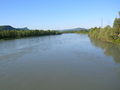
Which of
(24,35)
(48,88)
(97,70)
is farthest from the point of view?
(24,35)

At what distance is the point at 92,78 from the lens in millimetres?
9406

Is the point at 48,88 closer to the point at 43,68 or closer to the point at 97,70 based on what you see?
the point at 43,68

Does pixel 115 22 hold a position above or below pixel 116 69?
above

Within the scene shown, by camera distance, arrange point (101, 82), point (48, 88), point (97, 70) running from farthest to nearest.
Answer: point (97, 70) → point (101, 82) → point (48, 88)

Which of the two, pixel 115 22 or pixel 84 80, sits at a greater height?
pixel 115 22

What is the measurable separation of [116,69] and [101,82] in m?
3.38

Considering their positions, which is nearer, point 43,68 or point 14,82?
point 14,82

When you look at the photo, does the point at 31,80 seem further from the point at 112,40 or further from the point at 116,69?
the point at 112,40

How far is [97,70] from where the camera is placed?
1109cm

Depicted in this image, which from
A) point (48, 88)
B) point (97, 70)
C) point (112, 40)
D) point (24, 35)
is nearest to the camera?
point (48, 88)

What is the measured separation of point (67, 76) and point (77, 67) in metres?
2.29

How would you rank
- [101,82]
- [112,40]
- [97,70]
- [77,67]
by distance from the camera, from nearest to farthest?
[101,82] < [97,70] < [77,67] < [112,40]

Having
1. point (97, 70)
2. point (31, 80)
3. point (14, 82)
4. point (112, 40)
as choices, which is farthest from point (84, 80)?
point (112, 40)

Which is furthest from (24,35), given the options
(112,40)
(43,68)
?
(43,68)
